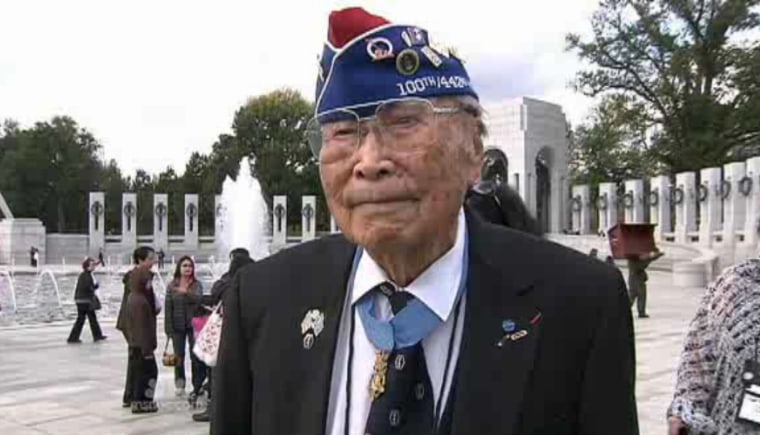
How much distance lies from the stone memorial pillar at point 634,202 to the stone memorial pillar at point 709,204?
3.59 m

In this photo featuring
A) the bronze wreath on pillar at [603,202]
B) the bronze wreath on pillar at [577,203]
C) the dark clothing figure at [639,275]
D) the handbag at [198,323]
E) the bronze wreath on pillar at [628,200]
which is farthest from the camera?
the bronze wreath on pillar at [577,203]

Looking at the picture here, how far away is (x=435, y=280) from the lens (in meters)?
1.46

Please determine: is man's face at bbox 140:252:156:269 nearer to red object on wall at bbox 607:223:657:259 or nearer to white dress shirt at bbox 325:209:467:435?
white dress shirt at bbox 325:209:467:435

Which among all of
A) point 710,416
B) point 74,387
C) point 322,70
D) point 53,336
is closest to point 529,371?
point 322,70

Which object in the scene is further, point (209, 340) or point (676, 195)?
point (676, 195)

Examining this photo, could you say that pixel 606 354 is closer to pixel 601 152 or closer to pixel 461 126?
pixel 461 126

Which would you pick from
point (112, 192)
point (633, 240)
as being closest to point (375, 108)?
point (633, 240)

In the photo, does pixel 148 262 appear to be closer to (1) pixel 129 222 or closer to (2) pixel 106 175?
(1) pixel 129 222

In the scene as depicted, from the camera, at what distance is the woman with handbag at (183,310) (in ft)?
28.7

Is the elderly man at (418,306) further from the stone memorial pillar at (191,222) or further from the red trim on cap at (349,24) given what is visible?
the stone memorial pillar at (191,222)

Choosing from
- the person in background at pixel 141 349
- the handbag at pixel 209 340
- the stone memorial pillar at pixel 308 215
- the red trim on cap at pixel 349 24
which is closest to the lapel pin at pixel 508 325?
the red trim on cap at pixel 349 24

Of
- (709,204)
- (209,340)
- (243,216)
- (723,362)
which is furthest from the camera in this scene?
(243,216)

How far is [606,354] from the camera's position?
141 cm

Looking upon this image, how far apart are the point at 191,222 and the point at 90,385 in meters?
40.3
